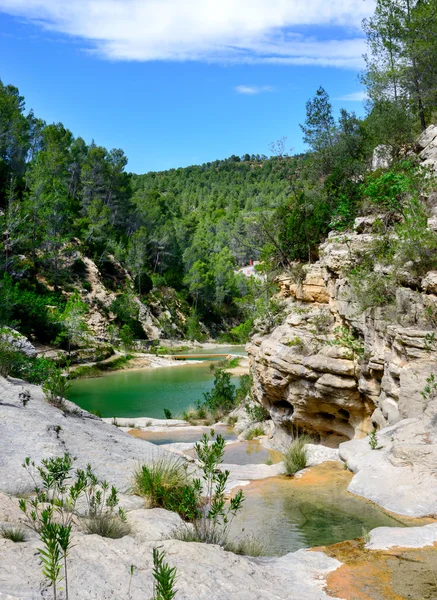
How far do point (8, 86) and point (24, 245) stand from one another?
26914mm

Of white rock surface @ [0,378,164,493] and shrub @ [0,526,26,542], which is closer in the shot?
shrub @ [0,526,26,542]

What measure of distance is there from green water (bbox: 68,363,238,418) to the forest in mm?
5970

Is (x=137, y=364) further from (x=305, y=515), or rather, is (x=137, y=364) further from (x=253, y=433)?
(x=305, y=515)

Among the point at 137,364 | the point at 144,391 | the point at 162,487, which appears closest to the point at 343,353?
the point at 162,487

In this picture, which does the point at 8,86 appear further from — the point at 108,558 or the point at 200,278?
the point at 108,558

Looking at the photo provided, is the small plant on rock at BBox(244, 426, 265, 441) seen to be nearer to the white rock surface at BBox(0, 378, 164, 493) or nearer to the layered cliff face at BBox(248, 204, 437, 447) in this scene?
the layered cliff face at BBox(248, 204, 437, 447)

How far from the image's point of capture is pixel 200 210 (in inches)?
4628

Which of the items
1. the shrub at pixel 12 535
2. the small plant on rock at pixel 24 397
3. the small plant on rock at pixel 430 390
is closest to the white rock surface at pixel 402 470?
the small plant on rock at pixel 430 390

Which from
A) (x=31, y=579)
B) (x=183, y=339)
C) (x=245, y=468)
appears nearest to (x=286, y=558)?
(x=31, y=579)

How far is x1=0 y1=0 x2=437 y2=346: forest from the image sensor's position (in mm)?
19219

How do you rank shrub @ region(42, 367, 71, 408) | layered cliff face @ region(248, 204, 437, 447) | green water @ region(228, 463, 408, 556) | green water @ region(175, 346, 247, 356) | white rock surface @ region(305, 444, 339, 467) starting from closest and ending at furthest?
1. green water @ region(228, 463, 408, 556)
2. layered cliff face @ region(248, 204, 437, 447)
3. white rock surface @ region(305, 444, 339, 467)
4. shrub @ region(42, 367, 71, 408)
5. green water @ region(175, 346, 247, 356)

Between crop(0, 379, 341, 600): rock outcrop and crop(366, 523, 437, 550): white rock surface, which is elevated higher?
crop(0, 379, 341, 600): rock outcrop

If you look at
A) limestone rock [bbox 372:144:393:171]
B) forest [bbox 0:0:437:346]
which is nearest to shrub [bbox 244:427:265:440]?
forest [bbox 0:0:437:346]

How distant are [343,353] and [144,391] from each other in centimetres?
2087
